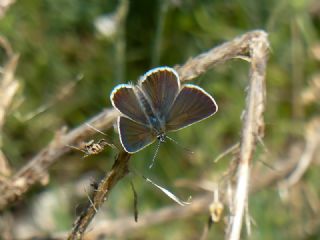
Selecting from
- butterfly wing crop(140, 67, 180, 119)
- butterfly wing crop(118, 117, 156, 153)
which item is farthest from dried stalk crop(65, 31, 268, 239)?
butterfly wing crop(118, 117, 156, 153)

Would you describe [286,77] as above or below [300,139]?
above

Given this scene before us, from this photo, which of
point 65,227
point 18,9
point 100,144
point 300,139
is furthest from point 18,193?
point 300,139

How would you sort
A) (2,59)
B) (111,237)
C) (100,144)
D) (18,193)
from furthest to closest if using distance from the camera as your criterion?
(2,59)
(111,237)
(18,193)
(100,144)

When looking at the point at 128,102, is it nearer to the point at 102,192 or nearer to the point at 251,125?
the point at 102,192

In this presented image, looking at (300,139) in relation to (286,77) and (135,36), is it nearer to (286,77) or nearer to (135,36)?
(286,77)

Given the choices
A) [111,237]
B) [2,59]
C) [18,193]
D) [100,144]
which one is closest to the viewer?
[100,144]

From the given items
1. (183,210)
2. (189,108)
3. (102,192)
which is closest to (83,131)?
(102,192)
